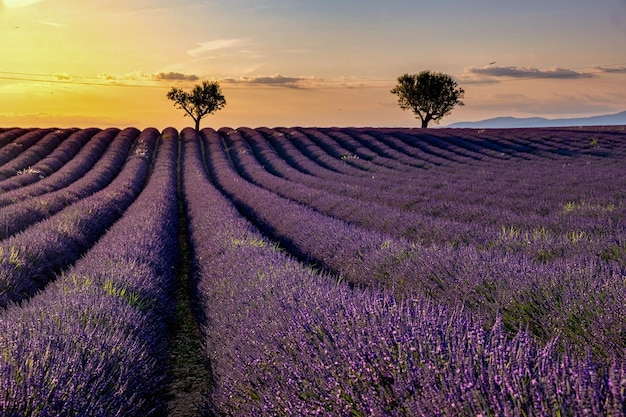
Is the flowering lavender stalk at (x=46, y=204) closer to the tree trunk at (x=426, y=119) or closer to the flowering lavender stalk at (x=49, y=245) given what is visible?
the flowering lavender stalk at (x=49, y=245)

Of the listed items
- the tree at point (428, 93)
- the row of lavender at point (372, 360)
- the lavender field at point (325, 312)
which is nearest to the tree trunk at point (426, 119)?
the tree at point (428, 93)

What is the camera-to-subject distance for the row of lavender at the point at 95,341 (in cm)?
231

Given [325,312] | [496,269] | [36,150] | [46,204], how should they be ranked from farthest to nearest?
1. [36,150]
2. [46,204]
3. [496,269]
4. [325,312]

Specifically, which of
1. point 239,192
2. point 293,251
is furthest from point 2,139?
→ point 293,251

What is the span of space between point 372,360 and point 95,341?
172 cm

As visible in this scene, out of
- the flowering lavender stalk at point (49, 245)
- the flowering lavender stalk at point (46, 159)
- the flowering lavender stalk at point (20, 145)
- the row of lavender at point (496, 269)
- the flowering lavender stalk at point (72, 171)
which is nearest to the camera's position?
the row of lavender at point (496, 269)

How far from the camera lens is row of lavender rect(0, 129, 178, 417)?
7.59 feet

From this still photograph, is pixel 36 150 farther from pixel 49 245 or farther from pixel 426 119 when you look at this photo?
pixel 426 119

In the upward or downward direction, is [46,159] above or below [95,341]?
above

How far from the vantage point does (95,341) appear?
9.92 ft

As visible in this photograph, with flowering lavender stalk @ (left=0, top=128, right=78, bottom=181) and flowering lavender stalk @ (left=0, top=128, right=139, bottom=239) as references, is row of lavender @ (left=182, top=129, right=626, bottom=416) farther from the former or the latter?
flowering lavender stalk @ (left=0, top=128, right=78, bottom=181)

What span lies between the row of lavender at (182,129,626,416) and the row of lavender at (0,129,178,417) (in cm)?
49

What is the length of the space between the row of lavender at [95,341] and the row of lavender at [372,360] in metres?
0.49

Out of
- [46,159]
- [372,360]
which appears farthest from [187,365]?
[46,159]
